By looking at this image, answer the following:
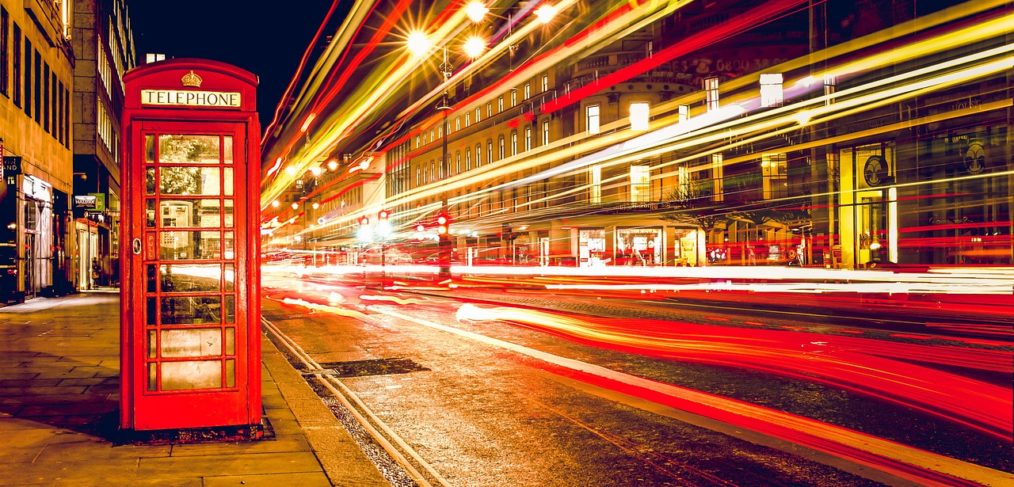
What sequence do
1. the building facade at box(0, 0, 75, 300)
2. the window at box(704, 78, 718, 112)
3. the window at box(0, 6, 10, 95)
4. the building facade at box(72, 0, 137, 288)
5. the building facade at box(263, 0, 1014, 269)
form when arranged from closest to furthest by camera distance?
the window at box(0, 6, 10, 95) → the building facade at box(0, 0, 75, 300) → the building facade at box(263, 0, 1014, 269) → the building facade at box(72, 0, 137, 288) → the window at box(704, 78, 718, 112)

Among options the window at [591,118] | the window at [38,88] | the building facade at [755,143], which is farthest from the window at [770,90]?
the window at [38,88]

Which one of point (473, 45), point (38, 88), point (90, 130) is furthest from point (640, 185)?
point (38, 88)

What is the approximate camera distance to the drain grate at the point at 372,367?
9.97 metres

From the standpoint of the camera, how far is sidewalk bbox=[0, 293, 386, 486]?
5.03 m

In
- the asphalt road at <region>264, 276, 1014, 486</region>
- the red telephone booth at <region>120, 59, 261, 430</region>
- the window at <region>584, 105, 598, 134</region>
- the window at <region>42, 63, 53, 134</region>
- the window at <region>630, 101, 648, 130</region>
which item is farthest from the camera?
the window at <region>584, 105, 598, 134</region>

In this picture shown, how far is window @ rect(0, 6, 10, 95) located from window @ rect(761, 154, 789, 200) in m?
32.2

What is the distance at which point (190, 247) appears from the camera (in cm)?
599

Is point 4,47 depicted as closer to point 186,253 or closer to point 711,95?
point 186,253

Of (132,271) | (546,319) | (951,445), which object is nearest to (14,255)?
(546,319)

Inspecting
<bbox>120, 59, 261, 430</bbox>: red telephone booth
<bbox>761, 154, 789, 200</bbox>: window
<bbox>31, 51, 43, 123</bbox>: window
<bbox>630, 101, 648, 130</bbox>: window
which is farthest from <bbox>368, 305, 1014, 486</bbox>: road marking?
<bbox>630, 101, 648, 130</bbox>: window

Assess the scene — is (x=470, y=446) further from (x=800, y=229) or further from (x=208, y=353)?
(x=800, y=229)

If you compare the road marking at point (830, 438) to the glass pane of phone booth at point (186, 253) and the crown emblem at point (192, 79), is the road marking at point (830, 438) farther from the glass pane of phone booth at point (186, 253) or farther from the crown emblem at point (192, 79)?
the crown emblem at point (192, 79)

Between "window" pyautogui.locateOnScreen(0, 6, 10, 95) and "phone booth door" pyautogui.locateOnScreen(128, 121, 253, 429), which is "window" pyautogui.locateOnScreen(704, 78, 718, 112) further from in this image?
"phone booth door" pyautogui.locateOnScreen(128, 121, 253, 429)

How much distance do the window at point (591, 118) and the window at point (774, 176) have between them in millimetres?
11636
